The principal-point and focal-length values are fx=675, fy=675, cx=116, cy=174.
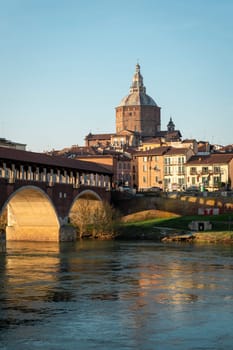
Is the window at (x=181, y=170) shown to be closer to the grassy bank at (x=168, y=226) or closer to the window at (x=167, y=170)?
the window at (x=167, y=170)

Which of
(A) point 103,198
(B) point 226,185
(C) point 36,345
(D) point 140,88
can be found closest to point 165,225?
A: (A) point 103,198

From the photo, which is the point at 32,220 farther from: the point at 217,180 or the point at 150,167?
the point at 150,167

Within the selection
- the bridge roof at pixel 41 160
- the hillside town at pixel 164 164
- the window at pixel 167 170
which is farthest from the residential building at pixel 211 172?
the bridge roof at pixel 41 160

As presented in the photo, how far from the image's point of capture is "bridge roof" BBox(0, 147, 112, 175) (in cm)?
6022

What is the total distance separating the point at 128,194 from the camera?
3484 inches

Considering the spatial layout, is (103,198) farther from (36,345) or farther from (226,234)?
(36,345)

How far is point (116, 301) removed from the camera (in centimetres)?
3111

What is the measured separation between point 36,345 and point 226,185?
8001 centimetres

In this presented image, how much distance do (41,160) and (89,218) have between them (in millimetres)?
12273

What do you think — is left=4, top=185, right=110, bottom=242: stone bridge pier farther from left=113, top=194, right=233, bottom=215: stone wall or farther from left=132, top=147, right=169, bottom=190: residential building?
left=132, top=147, right=169, bottom=190: residential building

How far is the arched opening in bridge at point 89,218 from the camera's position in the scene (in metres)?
74.3

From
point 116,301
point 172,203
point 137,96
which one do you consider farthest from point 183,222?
point 137,96

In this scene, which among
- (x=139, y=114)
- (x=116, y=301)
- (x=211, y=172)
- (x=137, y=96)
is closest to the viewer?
(x=116, y=301)

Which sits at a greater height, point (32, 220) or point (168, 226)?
point (32, 220)
